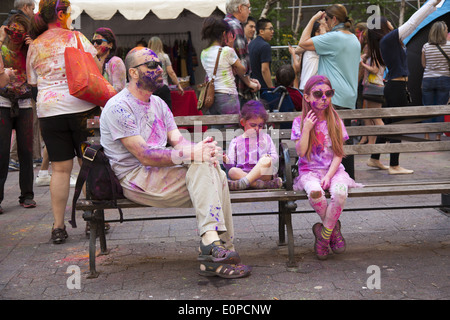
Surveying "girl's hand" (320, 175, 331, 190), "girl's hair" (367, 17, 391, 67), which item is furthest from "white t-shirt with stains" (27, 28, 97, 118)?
"girl's hair" (367, 17, 391, 67)

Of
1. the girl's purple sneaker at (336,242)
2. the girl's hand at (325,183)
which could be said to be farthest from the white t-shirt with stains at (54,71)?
the girl's purple sneaker at (336,242)

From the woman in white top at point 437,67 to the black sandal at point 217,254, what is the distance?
756cm

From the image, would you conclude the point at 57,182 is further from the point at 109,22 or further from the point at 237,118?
the point at 109,22

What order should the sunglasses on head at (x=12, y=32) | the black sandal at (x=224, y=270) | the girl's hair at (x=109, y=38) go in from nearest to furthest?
the black sandal at (x=224, y=270) → the sunglasses on head at (x=12, y=32) → the girl's hair at (x=109, y=38)

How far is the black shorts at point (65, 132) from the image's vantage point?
5082 millimetres

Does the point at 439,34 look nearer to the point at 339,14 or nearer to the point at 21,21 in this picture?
the point at 339,14

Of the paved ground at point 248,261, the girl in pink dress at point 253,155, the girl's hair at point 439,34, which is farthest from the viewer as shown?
the girl's hair at point 439,34

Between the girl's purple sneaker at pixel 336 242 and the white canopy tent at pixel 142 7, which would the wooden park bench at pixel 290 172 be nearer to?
the girl's purple sneaker at pixel 336 242

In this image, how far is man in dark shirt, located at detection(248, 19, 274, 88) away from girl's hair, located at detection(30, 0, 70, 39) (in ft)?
11.6

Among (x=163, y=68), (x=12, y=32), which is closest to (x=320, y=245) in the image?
(x=12, y=32)

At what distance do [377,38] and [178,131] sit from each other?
14.4ft

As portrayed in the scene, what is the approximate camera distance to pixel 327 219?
4.34m

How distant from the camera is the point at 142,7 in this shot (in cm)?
1109
